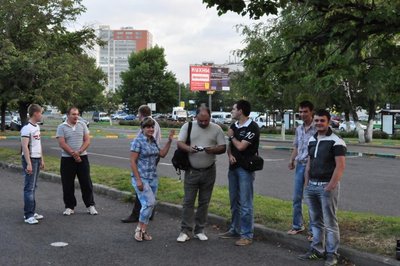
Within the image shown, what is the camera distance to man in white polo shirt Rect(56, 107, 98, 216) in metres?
8.45

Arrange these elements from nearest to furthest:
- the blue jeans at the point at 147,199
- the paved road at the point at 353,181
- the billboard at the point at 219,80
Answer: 1. the blue jeans at the point at 147,199
2. the paved road at the point at 353,181
3. the billboard at the point at 219,80

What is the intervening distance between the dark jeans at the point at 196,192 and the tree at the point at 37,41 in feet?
36.2

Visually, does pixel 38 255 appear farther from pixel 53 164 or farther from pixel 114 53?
pixel 114 53

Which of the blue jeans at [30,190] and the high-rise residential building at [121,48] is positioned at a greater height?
the high-rise residential building at [121,48]

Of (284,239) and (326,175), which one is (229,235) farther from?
(326,175)

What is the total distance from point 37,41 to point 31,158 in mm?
10325

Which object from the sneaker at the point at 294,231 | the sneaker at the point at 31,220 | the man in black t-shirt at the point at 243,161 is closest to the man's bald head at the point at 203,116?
the man in black t-shirt at the point at 243,161

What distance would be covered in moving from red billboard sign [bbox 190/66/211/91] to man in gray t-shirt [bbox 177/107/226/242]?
48.0 meters

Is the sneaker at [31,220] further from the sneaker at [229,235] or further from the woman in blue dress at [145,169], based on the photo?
the sneaker at [229,235]

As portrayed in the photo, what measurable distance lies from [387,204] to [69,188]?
5.99 metres

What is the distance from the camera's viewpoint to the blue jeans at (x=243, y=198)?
6.58 metres

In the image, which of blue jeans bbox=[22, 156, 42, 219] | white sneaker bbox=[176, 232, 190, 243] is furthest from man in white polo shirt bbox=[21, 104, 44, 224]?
white sneaker bbox=[176, 232, 190, 243]

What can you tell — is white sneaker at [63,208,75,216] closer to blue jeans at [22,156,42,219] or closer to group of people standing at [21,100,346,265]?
blue jeans at [22,156,42,219]

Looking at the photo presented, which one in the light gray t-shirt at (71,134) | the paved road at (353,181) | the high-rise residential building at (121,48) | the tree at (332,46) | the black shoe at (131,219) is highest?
the high-rise residential building at (121,48)
